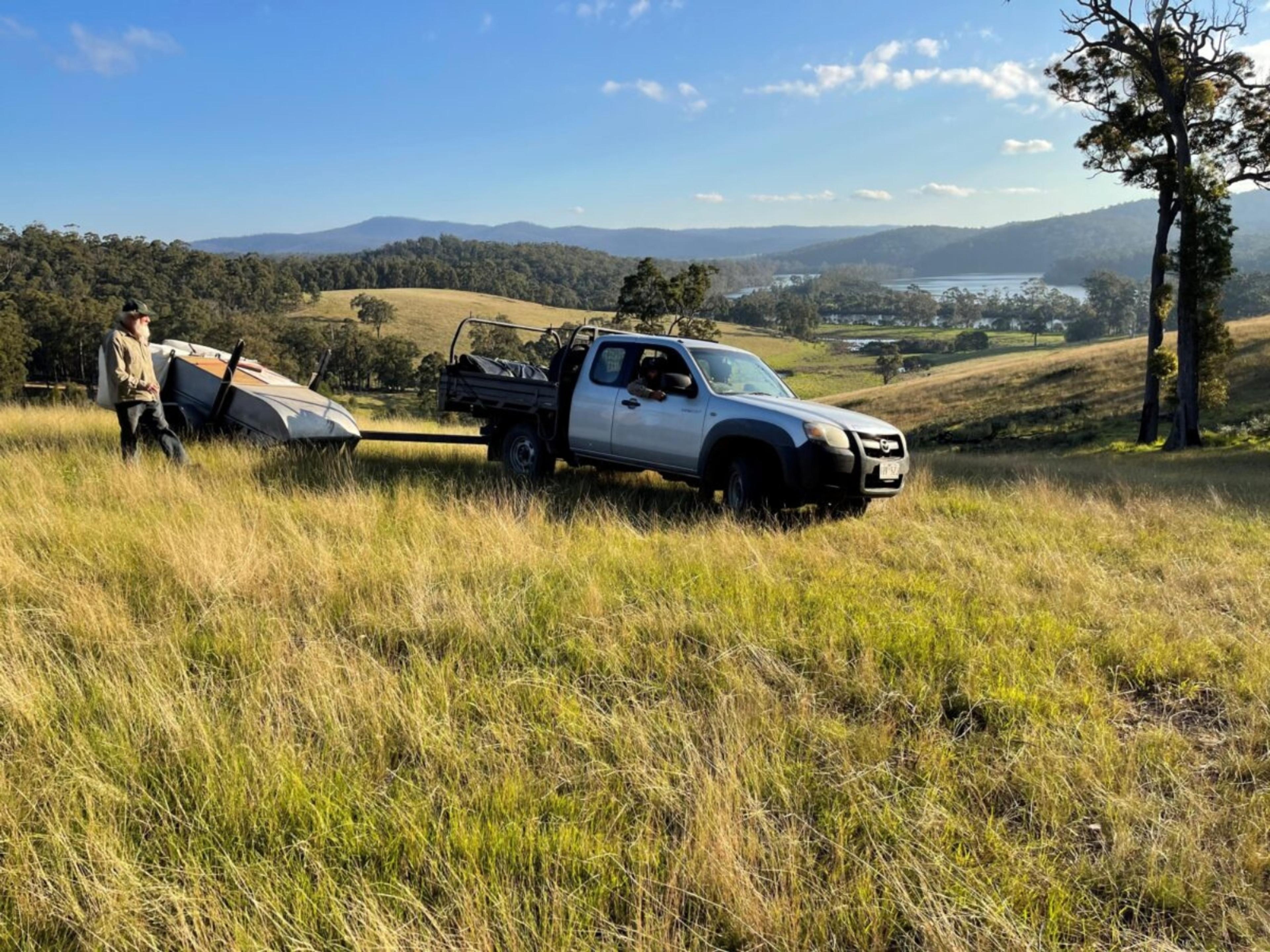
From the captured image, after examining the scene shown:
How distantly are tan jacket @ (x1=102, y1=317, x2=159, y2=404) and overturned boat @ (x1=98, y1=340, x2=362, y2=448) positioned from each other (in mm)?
1217

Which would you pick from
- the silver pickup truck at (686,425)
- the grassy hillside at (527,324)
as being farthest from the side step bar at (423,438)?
the grassy hillside at (527,324)

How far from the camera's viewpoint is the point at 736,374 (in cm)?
834

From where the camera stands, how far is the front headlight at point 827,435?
22.8 feet

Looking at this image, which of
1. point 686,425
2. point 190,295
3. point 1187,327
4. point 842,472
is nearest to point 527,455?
point 686,425

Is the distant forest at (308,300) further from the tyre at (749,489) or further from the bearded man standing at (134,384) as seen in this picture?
the tyre at (749,489)

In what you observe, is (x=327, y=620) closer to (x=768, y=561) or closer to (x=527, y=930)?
(x=527, y=930)

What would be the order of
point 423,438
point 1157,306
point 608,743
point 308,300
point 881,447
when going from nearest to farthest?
point 608,743, point 881,447, point 423,438, point 1157,306, point 308,300

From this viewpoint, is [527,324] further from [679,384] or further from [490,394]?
[679,384]

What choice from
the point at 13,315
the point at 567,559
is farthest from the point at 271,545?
the point at 13,315

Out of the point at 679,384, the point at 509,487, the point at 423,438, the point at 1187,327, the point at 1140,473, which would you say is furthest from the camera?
the point at 1187,327

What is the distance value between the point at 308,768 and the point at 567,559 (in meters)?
2.78

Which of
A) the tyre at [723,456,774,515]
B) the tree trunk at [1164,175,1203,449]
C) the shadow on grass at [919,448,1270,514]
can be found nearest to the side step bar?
the tyre at [723,456,774,515]

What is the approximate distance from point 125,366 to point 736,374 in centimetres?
657

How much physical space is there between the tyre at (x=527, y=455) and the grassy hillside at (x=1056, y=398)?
78.1 ft
